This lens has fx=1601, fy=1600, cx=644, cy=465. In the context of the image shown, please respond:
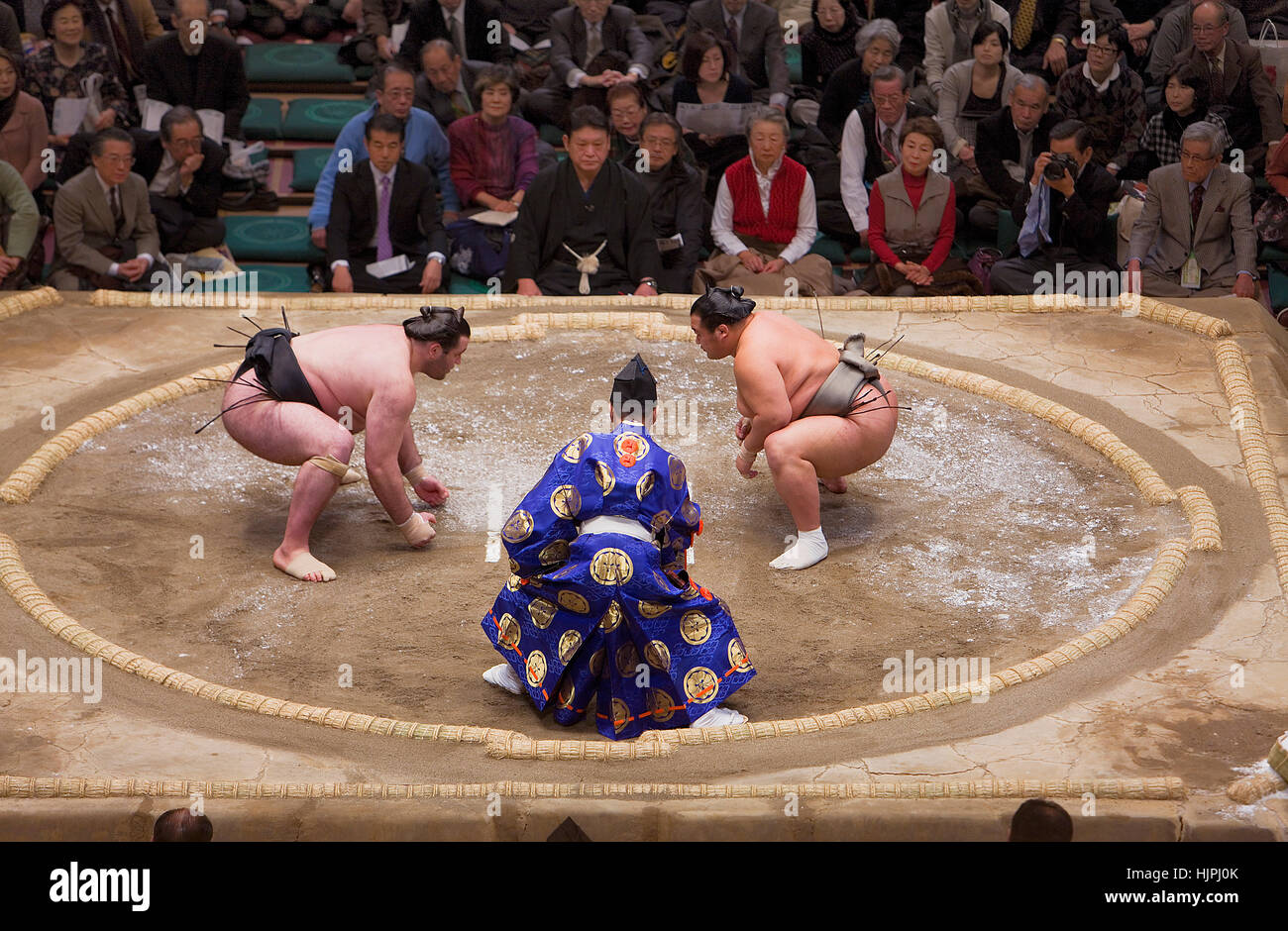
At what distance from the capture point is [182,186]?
561 centimetres

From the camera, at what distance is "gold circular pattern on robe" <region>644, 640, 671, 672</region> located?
10.3ft

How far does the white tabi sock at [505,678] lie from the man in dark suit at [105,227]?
2.72 meters

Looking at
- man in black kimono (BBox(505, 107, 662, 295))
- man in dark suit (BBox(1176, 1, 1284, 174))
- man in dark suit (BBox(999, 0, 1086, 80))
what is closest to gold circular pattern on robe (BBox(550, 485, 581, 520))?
man in black kimono (BBox(505, 107, 662, 295))

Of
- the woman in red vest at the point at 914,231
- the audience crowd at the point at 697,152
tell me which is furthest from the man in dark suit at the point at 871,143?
the woman in red vest at the point at 914,231

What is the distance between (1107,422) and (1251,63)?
2.12m

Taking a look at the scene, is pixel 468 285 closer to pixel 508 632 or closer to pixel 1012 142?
pixel 1012 142

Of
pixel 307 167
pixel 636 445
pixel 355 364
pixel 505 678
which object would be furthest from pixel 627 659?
pixel 307 167

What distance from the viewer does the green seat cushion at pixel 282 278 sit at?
5711mm

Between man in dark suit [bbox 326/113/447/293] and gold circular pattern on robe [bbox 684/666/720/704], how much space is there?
2.64 metres

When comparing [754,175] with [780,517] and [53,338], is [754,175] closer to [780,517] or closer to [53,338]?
[780,517]

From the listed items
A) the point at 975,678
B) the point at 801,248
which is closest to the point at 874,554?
the point at 975,678

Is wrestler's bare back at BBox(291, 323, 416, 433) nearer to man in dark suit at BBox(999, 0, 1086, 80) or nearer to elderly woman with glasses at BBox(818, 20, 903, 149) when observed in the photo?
elderly woman with glasses at BBox(818, 20, 903, 149)

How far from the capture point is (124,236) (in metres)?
5.44

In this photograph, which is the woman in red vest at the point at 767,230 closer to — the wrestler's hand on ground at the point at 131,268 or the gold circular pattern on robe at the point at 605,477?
the wrestler's hand on ground at the point at 131,268
